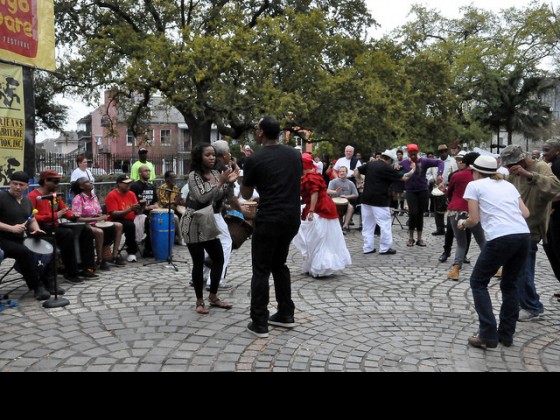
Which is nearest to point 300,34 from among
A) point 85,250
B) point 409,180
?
point 409,180

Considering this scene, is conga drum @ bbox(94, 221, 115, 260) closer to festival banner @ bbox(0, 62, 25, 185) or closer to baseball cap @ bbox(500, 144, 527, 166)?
festival banner @ bbox(0, 62, 25, 185)

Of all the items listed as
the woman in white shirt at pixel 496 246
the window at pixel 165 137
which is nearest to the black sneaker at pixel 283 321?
the woman in white shirt at pixel 496 246

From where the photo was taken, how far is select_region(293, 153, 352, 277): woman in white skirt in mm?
7449

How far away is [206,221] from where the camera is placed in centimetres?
553

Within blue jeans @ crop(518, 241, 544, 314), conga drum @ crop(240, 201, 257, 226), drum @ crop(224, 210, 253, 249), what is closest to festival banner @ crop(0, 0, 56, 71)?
conga drum @ crop(240, 201, 257, 226)

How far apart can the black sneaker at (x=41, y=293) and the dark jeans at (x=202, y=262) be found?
75.3 inches

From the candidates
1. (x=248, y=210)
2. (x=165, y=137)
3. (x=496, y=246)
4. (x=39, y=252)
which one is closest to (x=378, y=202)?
(x=248, y=210)

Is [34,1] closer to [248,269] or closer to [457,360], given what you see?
[248,269]

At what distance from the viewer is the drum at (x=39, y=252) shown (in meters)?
6.34

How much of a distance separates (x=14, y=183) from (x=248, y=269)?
3.51 meters

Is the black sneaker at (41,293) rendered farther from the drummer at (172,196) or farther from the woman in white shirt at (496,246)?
the woman in white shirt at (496,246)

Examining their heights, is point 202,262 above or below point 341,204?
below

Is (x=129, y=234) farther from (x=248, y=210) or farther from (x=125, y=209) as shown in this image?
(x=248, y=210)

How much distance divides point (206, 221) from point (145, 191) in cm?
444
